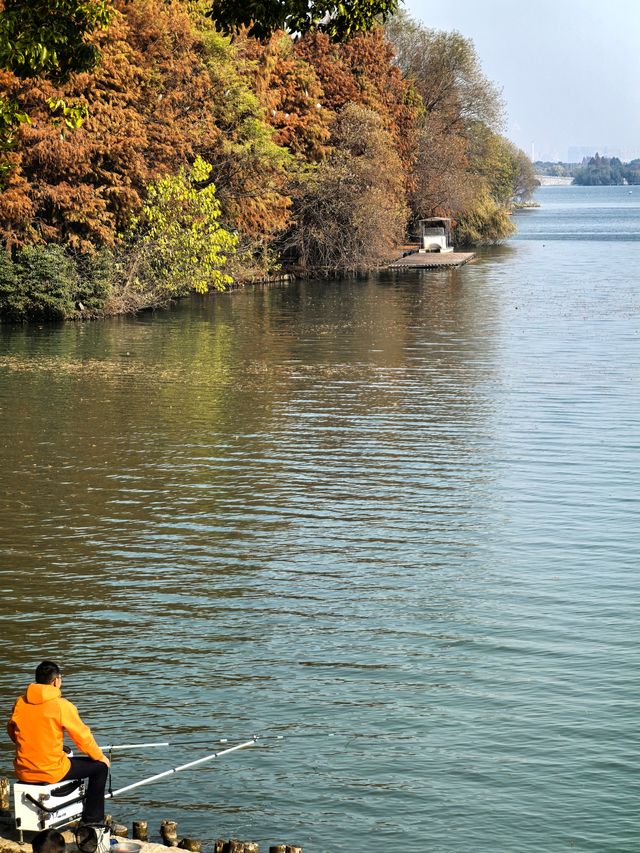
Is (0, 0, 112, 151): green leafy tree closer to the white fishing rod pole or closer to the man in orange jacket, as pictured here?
the white fishing rod pole

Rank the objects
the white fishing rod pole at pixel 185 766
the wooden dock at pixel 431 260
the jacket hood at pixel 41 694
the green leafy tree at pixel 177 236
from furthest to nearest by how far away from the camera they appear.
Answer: the wooden dock at pixel 431 260
the green leafy tree at pixel 177 236
the white fishing rod pole at pixel 185 766
the jacket hood at pixel 41 694

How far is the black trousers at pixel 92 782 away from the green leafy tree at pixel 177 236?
40248 millimetres

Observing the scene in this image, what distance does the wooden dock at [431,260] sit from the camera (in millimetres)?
77875

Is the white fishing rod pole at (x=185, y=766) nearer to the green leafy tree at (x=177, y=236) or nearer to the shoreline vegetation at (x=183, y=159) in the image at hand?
the shoreline vegetation at (x=183, y=159)

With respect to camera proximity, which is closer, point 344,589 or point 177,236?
point 344,589

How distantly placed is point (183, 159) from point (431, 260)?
31.3 m

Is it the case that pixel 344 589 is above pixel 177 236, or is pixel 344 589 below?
below

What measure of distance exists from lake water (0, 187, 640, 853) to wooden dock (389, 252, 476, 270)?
140ft

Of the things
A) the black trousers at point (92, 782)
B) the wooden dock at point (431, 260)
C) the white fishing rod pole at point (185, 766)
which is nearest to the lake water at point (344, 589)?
the white fishing rod pole at point (185, 766)

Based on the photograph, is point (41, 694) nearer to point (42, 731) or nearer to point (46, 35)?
point (42, 731)

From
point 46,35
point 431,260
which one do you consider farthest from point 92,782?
point 431,260

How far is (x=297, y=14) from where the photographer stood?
55.2 feet

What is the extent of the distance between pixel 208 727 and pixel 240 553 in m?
5.95

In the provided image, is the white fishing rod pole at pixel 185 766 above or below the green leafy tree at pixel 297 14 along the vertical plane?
below
